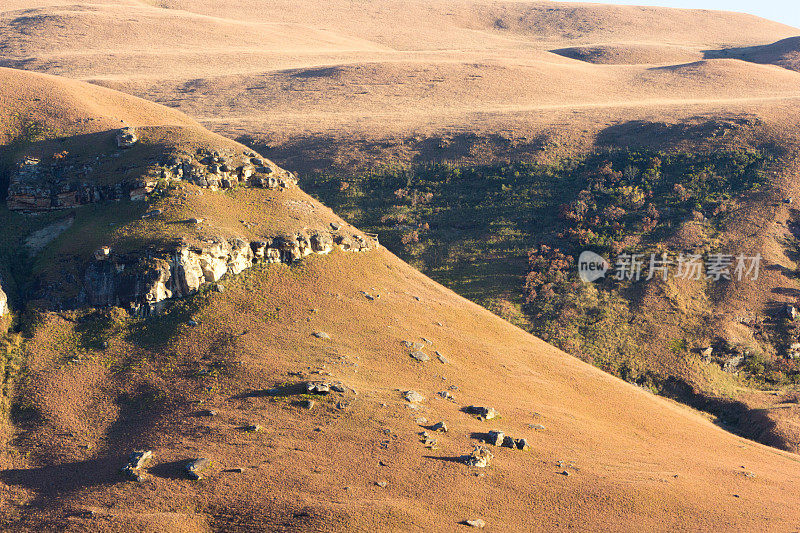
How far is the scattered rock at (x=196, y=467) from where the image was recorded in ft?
82.5

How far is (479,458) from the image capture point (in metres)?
27.3

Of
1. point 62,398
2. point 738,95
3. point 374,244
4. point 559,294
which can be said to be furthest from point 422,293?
point 738,95

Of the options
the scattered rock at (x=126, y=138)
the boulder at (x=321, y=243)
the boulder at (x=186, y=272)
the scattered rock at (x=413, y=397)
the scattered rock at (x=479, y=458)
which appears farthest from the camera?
the scattered rock at (x=126, y=138)

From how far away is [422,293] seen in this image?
45656 mm

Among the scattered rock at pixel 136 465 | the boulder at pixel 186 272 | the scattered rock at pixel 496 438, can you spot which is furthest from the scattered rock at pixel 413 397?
the boulder at pixel 186 272

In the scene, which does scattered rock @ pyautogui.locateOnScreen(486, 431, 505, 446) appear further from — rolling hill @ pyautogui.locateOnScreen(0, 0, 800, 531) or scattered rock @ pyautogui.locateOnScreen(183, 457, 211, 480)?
scattered rock @ pyautogui.locateOnScreen(183, 457, 211, 480)

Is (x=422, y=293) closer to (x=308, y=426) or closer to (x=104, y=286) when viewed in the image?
(x=308, y=426)

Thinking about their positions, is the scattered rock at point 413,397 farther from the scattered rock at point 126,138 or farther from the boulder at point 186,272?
the scattered rock at point 126,138

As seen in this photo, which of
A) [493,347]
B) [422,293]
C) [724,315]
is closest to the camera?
[493,347]

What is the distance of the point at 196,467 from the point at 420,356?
15428 mm

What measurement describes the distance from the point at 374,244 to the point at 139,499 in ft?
91.5

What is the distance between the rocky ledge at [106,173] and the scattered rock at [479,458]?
28.7 m

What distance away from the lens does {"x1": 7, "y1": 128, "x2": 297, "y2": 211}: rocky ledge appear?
43750mm
